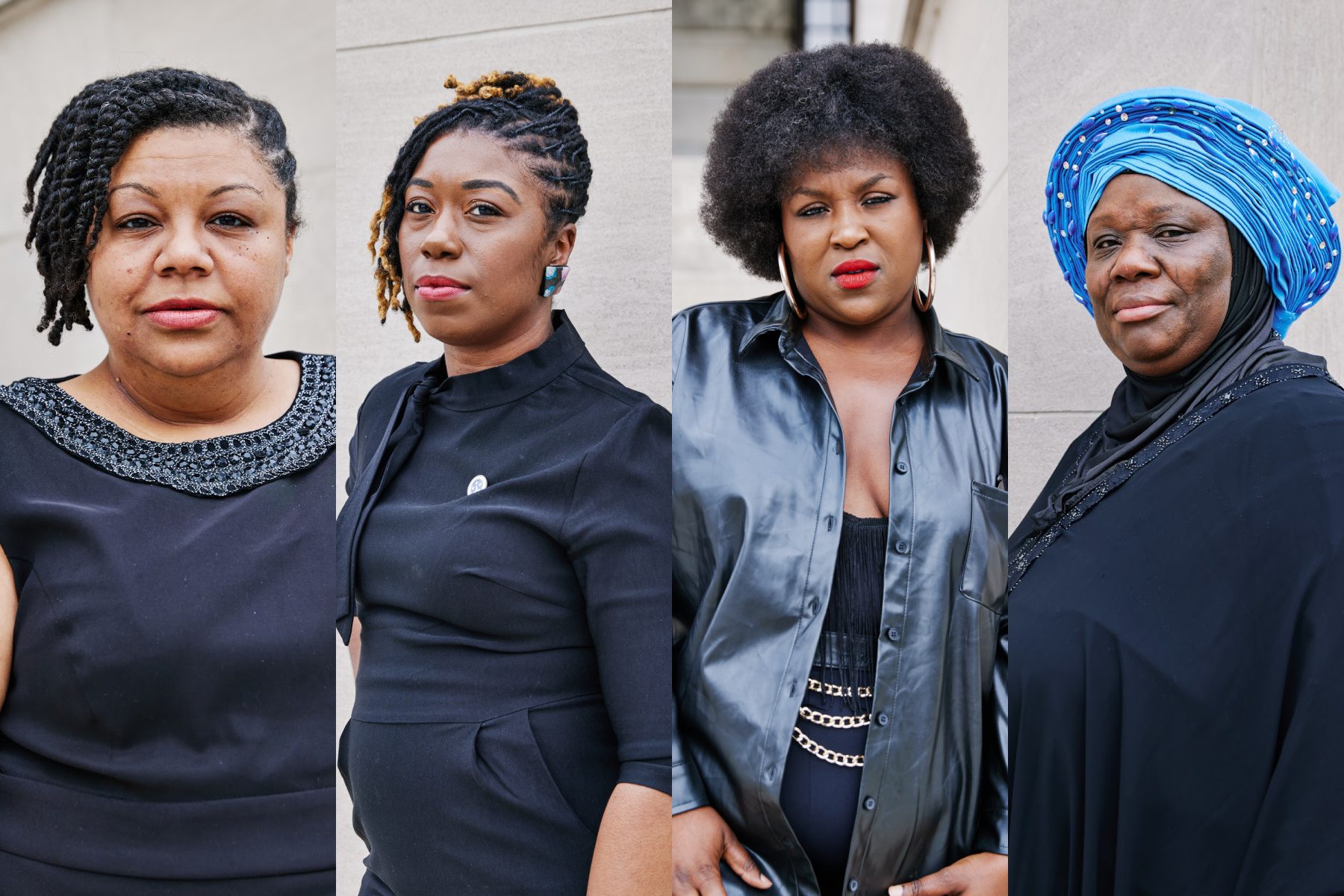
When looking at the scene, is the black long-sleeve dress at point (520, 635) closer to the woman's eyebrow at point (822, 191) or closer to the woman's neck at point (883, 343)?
the woman's neck at point (883, 343)

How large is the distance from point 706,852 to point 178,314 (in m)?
1.48

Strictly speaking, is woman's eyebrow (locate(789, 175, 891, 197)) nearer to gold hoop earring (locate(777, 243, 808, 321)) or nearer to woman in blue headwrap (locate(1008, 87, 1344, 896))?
gold hoop earring (locate(777, 243, 808, 321))

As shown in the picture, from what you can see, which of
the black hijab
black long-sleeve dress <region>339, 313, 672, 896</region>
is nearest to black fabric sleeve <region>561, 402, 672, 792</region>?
black long-sleeve dress <region>339, 313, 672, 896</region>

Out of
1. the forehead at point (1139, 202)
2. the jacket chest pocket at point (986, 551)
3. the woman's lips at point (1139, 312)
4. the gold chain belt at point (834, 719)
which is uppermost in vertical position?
the forehead at point (1139, 202)

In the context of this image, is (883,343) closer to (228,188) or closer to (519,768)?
(519,768)

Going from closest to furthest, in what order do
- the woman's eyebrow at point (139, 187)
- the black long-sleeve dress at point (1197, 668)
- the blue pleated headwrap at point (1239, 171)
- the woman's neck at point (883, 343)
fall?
the black long-sleeve dress at point (1197, 668)
the blue pleated headwrap at point (1239, 171)
the woman's neck at point (883, 343)
the woman's eyebrow at point (139, 187)

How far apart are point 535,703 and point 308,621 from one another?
52 cm

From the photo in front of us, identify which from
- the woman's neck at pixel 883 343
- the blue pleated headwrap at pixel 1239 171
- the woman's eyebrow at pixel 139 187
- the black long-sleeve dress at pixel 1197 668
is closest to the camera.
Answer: the black long-sleeve dress at pixel 1197 668

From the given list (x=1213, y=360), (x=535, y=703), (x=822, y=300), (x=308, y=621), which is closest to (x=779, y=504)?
(x=822, y=300)

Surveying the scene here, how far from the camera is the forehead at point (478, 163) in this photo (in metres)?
2.55

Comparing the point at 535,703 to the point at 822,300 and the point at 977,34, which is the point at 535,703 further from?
the point at 977,34

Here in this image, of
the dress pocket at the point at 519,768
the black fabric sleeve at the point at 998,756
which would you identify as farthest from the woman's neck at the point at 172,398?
the black fabric sleeve at the point at 998,756

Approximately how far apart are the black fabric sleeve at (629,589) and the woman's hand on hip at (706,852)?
0.11 m

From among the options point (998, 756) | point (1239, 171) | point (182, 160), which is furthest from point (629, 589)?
point (1239, 171)
